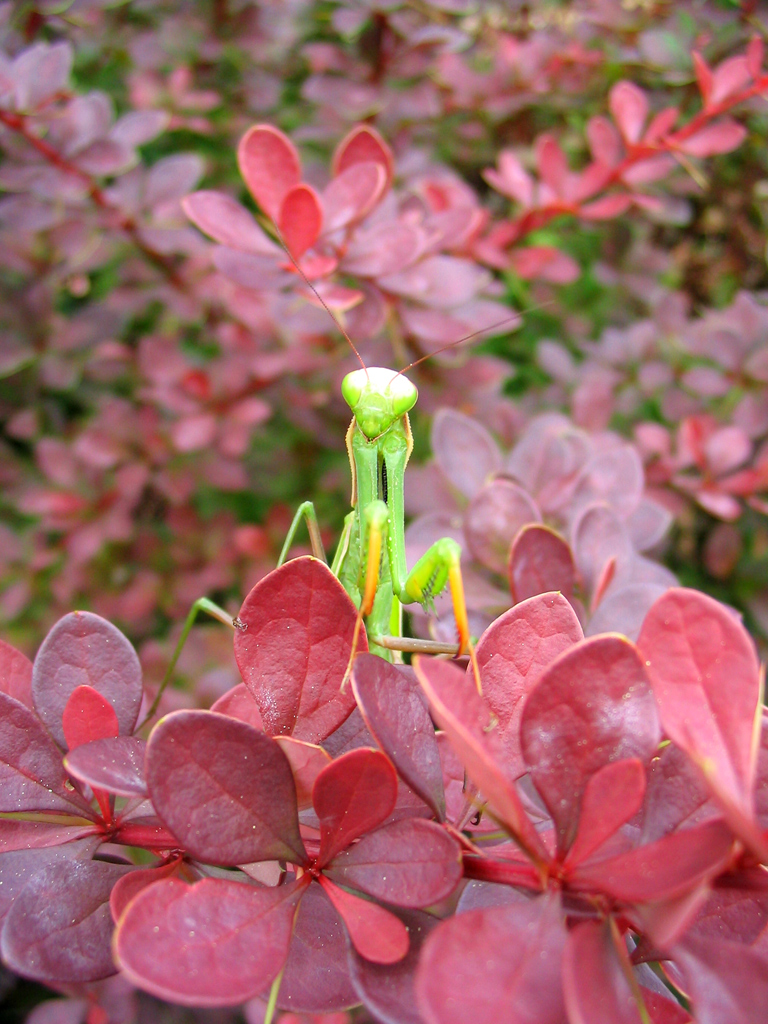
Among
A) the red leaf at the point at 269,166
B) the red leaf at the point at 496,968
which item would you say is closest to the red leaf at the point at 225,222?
the red leaf at the point at 269,166

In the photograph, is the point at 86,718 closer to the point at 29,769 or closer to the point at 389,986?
the point at 29,769

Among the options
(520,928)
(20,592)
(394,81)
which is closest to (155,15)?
(394,81)

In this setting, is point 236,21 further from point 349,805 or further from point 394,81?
point 349,805

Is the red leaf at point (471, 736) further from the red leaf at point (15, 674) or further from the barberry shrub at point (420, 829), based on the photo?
the red leaf at point (15, 674)

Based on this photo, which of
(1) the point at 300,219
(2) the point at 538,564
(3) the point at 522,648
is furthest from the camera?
(1) the point at 300,219

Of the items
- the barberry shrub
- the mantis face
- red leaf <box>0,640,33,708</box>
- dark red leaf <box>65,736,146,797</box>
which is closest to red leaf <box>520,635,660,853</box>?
the barberry shrub

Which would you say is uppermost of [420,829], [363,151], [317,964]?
[363,151]

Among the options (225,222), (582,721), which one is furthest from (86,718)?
(225,222)
